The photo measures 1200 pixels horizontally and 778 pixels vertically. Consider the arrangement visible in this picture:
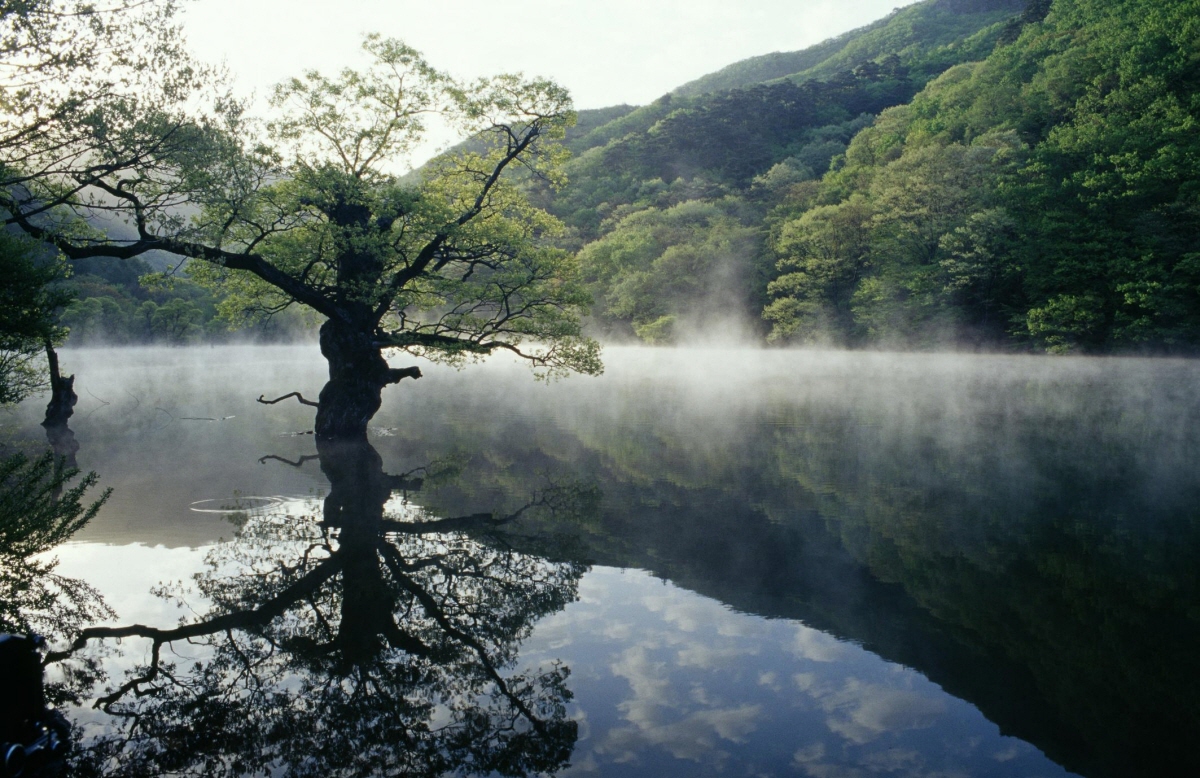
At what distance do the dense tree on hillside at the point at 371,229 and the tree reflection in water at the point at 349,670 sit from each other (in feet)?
26.6

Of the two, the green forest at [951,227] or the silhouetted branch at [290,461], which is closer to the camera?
the silhouetted branch at [290,461]

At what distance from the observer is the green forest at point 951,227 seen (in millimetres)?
43031

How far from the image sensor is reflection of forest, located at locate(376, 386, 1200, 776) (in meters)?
6.39

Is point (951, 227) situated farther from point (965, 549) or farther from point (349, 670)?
point (349, 670)

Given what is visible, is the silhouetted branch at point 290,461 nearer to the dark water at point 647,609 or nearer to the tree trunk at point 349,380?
the dark water at point 647,609

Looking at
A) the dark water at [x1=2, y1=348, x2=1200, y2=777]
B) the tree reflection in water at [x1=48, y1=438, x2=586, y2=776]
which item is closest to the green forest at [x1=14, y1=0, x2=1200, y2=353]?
the dark water at [x1=2, y1=348, x2=1200, y2=777]

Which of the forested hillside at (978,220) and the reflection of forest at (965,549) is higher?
the forested hillside at (978,220)

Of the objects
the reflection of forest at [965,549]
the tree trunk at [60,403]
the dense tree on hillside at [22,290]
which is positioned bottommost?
the reflection of forest at [965,549]

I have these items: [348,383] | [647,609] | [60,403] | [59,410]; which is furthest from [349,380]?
[647,609]

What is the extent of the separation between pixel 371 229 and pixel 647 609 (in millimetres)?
12857

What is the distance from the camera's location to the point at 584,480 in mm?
15383

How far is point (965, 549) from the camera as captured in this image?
10.5m

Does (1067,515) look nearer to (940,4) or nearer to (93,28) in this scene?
(93,28)

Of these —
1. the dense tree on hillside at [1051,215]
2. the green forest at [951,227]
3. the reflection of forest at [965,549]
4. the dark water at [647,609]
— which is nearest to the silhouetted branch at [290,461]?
the dark water at [647,609]
